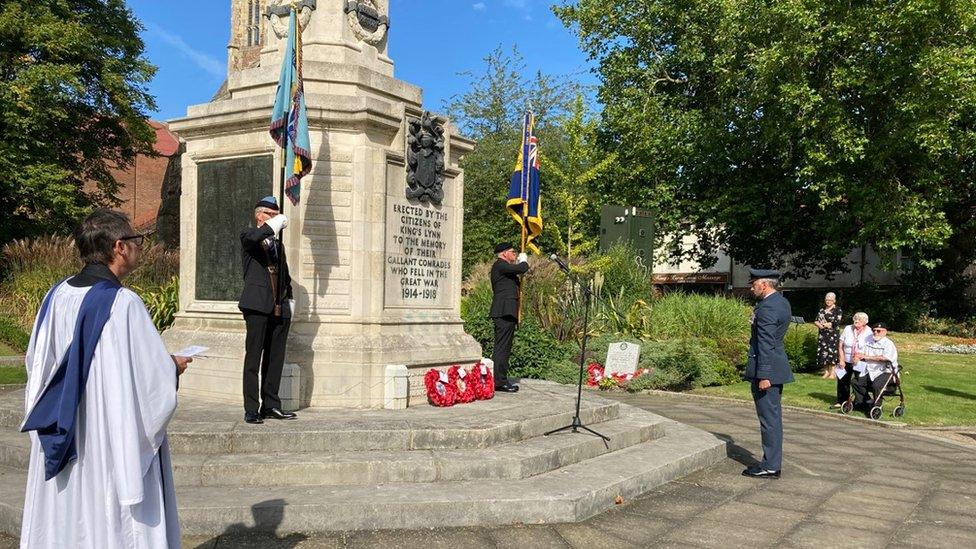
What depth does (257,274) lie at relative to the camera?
Result: 643 cm

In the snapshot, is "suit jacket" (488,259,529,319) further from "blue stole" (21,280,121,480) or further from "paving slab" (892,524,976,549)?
"blue stole" (21,280,121,480)

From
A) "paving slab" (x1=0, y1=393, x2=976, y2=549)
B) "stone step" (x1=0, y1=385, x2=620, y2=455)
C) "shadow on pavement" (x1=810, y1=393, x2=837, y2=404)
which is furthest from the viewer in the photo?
"shadow on pavement" (x1=810, y1=393, x2=837, y2=404)

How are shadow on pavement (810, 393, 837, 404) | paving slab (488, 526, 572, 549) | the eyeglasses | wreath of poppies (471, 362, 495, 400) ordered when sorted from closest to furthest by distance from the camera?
the eyeglasses
paving slab (488, 526, 572, 549)
wreath of poppies (471, 362, 495, 400)
shadow on pavement (810, 393, 837, 404)

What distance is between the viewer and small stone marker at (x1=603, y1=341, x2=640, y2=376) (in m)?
13.3

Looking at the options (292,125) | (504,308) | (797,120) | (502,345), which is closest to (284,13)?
(292,125)

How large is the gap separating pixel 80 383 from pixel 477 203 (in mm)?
33023

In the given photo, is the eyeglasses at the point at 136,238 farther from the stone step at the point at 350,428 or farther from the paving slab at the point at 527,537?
the stone step at the point at 350,428

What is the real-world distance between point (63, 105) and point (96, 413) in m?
27.6

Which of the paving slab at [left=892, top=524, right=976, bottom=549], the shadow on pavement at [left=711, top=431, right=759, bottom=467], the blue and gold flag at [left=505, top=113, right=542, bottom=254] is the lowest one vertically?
the paving slab at [left=892, top=524, right=976, bottom=549]

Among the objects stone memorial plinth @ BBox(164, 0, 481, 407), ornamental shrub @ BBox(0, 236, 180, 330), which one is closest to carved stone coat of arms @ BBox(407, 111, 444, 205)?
stone memorial plinth @ BBox(164, 0, 481, 407)

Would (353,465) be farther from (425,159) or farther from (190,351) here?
(425,159)

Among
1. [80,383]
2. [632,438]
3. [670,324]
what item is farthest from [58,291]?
[670,324]

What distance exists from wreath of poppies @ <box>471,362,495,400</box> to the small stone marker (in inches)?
212

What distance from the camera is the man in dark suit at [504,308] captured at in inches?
350
